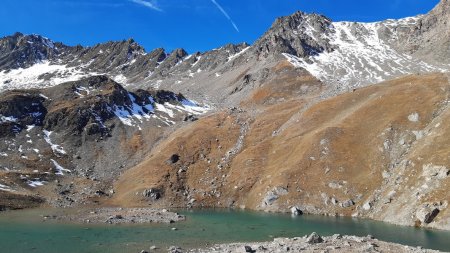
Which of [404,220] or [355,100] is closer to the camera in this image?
[404,220]

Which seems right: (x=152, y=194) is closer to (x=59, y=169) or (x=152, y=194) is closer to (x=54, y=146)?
(x=59, y=169)

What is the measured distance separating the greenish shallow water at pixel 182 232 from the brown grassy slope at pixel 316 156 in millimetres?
12321

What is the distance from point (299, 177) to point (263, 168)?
1873cm

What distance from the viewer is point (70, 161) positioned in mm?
170000

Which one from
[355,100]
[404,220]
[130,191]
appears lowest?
[404,220]

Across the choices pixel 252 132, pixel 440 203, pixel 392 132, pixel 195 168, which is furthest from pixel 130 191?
pixel 440 203

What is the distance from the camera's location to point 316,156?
124m

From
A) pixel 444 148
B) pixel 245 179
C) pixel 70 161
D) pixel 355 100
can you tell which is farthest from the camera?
pixel 70 161

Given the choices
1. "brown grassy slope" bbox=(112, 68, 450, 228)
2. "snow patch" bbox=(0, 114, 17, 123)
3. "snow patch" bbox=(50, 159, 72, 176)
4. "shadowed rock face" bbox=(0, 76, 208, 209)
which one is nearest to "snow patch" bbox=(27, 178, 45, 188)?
"shadowed rock face" bbox=(0, 76, 208, 209)

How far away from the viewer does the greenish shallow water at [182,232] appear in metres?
64.9

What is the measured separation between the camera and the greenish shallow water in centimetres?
6494

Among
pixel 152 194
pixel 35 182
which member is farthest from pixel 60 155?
pixel 152 194

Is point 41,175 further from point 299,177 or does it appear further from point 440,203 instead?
point 440,203

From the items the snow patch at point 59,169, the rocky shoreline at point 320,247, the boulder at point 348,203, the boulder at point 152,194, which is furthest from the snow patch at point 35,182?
the boulder at point 348,203
